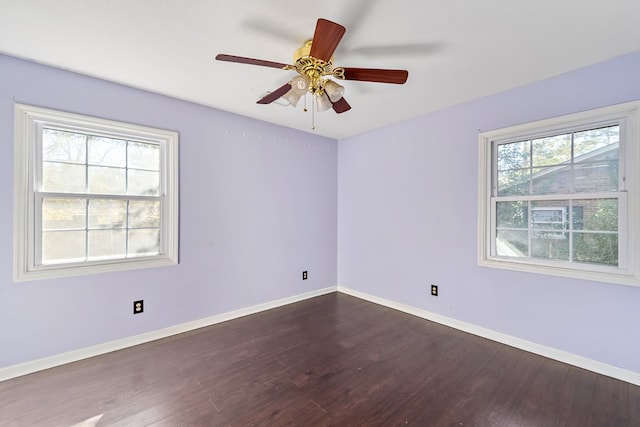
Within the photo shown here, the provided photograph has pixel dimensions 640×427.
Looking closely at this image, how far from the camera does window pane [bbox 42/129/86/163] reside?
221 centimetres

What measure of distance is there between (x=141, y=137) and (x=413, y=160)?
2956mm

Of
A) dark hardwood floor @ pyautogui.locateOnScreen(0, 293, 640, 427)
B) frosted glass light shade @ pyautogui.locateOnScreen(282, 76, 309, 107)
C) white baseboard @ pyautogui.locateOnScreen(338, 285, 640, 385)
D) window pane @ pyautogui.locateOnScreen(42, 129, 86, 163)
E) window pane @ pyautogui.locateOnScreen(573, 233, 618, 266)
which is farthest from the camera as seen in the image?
window pane @ pyautogui.locateOnScreen(42, 129, 86, 163)

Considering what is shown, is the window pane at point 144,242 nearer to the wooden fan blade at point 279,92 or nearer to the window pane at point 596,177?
the wooden fan blade at point 279,92

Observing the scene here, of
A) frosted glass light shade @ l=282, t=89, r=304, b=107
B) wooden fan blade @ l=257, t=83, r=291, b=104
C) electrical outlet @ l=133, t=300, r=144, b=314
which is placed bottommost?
electrical outlet @ l=133, t=300, r=144, b=314

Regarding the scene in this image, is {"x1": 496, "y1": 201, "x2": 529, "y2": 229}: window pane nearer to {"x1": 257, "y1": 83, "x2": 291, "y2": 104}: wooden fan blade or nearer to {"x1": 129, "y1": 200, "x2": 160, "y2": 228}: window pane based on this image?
{"x1": 257, "y1": 83, "x2": 291, "y2": 104}: wooden fan blade

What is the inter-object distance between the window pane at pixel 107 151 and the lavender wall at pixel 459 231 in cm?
276

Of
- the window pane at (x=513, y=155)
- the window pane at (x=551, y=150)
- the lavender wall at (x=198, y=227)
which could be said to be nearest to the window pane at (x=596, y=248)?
the window pane at (x=551, y=150)

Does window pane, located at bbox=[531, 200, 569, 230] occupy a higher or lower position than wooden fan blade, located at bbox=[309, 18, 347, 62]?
Answer: lower

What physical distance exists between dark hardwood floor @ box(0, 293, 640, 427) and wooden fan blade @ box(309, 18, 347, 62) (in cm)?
218

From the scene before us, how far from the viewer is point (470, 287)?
2801 millimetres

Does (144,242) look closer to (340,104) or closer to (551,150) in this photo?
(340,104)

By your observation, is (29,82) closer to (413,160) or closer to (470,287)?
(413,160)

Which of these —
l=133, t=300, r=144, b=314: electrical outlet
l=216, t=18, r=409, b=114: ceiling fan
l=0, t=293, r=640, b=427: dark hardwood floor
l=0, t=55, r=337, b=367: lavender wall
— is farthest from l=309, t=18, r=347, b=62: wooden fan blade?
l=133, t=300, r=144, b=314: electrical outlet

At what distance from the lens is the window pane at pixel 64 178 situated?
2.20 metres
